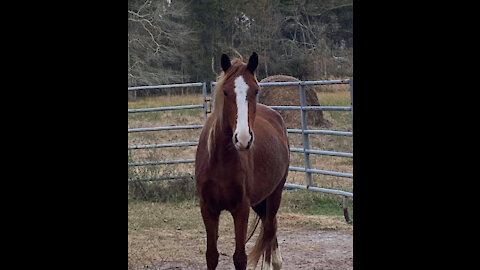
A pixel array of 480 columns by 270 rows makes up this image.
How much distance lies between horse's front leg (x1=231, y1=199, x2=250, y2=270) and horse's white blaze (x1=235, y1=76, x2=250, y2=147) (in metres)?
0.57

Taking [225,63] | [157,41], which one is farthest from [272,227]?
[157,41]

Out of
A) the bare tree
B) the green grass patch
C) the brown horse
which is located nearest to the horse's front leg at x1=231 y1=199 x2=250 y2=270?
the brown horse

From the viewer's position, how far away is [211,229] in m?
3.60

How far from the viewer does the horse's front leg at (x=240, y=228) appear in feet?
11.6

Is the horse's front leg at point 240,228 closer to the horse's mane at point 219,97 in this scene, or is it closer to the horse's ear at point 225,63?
the horse's mane at point 219,97

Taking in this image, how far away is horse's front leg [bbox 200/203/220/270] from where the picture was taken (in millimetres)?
3576

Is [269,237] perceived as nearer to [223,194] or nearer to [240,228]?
[240,228]

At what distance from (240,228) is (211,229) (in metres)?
0.18

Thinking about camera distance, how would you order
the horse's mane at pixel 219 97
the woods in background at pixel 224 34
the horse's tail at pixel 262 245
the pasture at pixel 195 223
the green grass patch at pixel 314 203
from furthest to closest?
the woods in background at pixel 224 34, the green grass patch at pixel 314 203, the pasture at pixel 195 223, the horse's tail at pixel 262 245, the horse's mane at pixel 219 97

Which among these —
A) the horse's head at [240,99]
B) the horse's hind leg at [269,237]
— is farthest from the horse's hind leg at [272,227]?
the horse's head at [240,99]

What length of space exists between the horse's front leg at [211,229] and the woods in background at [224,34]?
10.0 m
